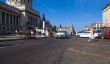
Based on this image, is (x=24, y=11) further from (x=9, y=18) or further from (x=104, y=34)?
(x=104, y=34)

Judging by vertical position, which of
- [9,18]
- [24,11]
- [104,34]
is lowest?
[104,34]

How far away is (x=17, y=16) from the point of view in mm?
132500

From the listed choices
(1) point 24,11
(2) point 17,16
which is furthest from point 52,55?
(1) point 24,11

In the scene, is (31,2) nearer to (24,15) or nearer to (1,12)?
(24,15)

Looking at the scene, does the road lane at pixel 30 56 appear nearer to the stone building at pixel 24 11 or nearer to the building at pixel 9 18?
the building at pixel 9 18

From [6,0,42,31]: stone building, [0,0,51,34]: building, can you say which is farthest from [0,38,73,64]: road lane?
[6,0,42,31]: stone building

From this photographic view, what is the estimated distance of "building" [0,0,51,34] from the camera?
380ft

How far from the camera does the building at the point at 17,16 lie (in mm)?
115794

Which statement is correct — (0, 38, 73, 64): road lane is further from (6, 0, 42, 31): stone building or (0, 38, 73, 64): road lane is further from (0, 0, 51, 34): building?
(6, 0, 42, 31): stone building

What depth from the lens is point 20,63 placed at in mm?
8008

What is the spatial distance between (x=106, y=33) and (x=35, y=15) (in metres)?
112

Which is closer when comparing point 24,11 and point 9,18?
point 9,18

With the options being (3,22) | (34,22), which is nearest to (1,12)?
(3,22)

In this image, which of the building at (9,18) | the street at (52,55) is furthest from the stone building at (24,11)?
the street at (52,55)
